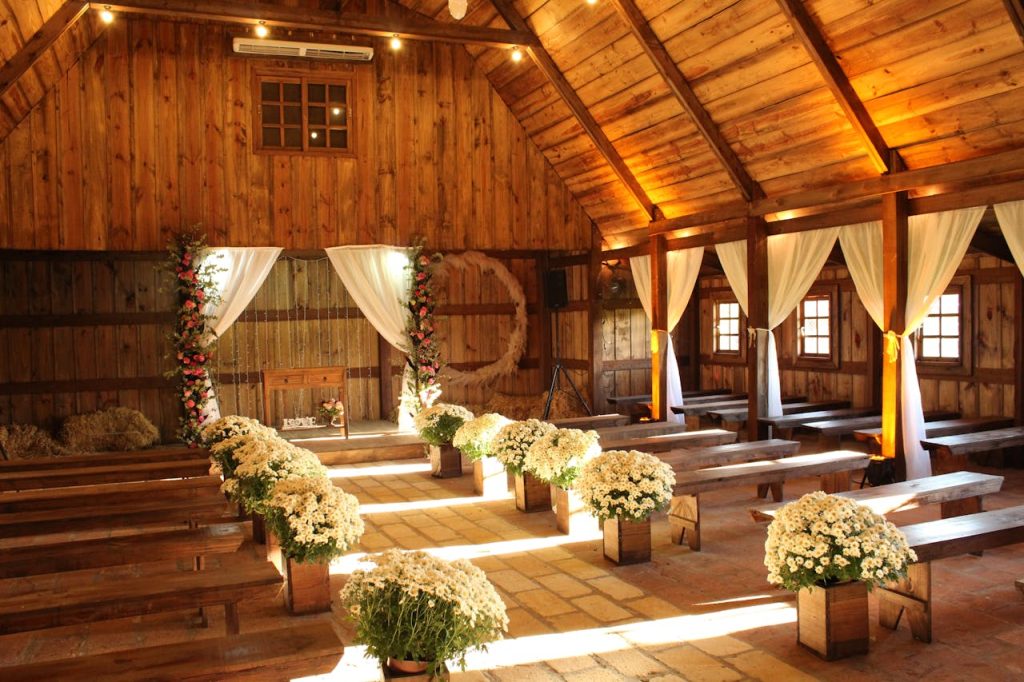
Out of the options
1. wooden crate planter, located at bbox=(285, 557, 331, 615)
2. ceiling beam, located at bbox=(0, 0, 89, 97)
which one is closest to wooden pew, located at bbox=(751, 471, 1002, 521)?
wooden crate planter, located at bbox=(285, 557, 331, 615)

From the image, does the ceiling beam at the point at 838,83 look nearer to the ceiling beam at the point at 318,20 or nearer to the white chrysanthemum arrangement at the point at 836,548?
the ceiling beam at the point at 318,20

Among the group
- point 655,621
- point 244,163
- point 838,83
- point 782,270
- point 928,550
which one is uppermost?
point 244,163

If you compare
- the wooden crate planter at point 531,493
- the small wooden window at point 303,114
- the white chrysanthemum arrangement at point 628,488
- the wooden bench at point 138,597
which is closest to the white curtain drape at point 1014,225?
the white chrysanthemum arrangement at point 628,488

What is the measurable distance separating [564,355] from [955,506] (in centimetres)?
698

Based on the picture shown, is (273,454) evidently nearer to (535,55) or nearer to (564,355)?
(535,55)

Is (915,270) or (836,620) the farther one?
(915,270)

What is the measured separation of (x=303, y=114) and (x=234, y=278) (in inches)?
82.6

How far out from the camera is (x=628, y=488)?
5.09 metres

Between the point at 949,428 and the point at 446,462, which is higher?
the point at 949,428

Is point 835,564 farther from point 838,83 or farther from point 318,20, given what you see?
point 318,20

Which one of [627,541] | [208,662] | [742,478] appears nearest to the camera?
[208,662]

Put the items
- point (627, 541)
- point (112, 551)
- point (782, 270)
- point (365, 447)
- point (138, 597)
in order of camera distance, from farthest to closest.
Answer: point (365, 447) < point (782, 270) < point (627, 541) < point (112, 551) < point (138, 597)

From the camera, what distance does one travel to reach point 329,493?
14.8ft

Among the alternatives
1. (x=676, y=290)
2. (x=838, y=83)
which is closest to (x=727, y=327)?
(x=676, y=290)
